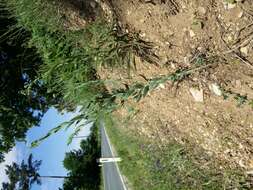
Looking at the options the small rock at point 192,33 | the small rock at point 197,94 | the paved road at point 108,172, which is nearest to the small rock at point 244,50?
the small rock at point 192,33

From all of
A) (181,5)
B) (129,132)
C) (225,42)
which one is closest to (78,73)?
(129,132)

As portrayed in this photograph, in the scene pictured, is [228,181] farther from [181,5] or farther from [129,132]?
[129,132]

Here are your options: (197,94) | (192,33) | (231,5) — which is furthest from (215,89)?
(231,5)

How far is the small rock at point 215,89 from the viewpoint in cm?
490

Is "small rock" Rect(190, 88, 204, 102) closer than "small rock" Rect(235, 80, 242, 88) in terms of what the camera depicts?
No

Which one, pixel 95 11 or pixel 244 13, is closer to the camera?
pixel 244 13

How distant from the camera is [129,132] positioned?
842cm

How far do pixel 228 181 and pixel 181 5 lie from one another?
6.19ft

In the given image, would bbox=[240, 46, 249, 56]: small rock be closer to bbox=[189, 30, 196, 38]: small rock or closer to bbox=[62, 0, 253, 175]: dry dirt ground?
bbox=[62, 0, 253, 175]: dry dirt ground

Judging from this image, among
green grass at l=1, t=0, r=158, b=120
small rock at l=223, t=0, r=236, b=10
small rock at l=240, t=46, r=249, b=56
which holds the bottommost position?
small rock at l=240, t=46, r=249, b=56

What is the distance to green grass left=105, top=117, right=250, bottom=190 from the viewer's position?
5.55 meters

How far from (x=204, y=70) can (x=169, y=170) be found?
224 cm

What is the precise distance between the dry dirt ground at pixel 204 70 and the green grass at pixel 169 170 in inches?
7.8

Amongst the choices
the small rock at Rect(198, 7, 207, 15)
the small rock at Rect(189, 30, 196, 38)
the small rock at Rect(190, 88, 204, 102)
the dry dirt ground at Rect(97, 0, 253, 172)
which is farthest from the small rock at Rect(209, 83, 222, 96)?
the small rock at Rect(198, 7, 207, 15)
